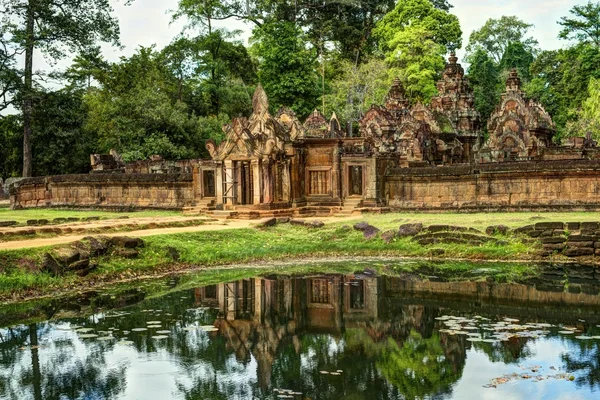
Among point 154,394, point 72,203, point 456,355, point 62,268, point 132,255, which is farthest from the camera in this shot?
point 72,203

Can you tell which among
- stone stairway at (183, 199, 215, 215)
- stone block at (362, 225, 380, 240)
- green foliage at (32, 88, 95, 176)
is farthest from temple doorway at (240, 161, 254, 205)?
green foliage at (32, 88, 95, 176)

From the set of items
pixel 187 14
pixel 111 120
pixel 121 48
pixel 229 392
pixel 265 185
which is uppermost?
pixel 187 14

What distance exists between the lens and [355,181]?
30.5m

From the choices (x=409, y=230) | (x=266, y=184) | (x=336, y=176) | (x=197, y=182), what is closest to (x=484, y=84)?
(x=336, y=176)

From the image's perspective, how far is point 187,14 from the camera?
59.0 meters

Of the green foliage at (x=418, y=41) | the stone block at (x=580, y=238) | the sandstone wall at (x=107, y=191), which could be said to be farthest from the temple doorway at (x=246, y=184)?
the green foliage at (x=418, y=41)

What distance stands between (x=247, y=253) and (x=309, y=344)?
9253 mm

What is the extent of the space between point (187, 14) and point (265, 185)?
35068 mm

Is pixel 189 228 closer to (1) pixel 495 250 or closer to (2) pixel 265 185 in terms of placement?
(2) pixel 265 185

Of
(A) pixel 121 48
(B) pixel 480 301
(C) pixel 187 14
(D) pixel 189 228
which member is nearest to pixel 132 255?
(D) pixel 189 228

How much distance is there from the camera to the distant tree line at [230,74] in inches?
1746

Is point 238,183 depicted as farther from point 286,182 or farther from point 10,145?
point 10,145

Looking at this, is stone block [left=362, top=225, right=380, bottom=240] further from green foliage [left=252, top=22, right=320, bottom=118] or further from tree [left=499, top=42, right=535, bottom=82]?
tree [left=499, top=42, right=535, bottom=82]

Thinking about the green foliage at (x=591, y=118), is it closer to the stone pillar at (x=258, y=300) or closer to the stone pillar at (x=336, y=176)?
the stone pillar at (x=336, y=176)
